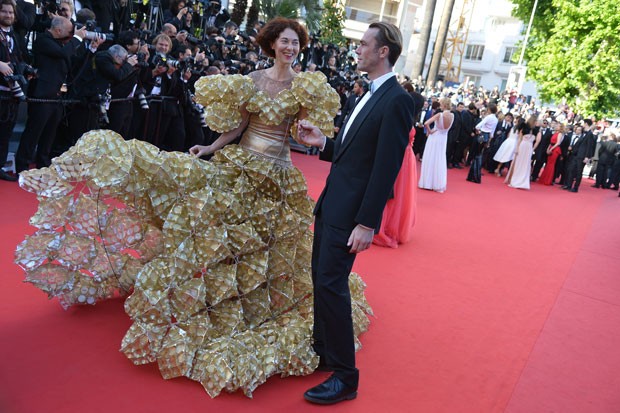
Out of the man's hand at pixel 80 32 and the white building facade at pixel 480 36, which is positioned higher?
the white building facade at pixel 480 36

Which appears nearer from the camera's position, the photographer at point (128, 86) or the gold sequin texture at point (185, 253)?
the gold sequin texture at point (185, 253)

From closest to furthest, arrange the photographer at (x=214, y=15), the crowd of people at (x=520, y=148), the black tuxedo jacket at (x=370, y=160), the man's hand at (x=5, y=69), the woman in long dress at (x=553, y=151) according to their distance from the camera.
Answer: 1. the black tuxedo jacket at (x=370, y=160)
2. the man's hand at (x=5, y=69)
3. the photographer at (x=214, y=15)
4. the crowd of people at (x=520, y=148)
5. the woman in long dress at (x=553, y=151)

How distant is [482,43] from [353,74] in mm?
46551

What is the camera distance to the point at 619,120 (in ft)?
89.0

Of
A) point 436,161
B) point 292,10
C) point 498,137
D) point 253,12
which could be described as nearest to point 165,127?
point 436,161

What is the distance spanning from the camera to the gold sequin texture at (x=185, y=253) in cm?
318

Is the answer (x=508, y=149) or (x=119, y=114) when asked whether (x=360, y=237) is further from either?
(x=508, y=149)

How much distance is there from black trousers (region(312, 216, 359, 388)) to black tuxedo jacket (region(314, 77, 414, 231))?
Answer: 0.10m

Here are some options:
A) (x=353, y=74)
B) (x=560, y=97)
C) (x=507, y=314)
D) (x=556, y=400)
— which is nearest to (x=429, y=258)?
(x=507, y=314)

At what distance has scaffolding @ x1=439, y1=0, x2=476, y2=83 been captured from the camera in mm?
56656

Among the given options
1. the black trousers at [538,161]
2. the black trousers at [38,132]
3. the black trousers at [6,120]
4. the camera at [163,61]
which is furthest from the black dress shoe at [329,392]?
the black trousers at [538,161]

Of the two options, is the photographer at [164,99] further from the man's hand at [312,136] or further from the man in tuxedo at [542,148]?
the man in tuxedo at [542,148]

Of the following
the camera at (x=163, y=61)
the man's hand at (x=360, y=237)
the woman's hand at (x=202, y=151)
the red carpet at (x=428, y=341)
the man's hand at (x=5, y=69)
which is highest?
the camera at (x=163, y=61)

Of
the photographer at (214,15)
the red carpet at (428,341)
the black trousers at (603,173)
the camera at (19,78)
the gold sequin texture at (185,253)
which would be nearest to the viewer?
the red carpet at (428,341)
